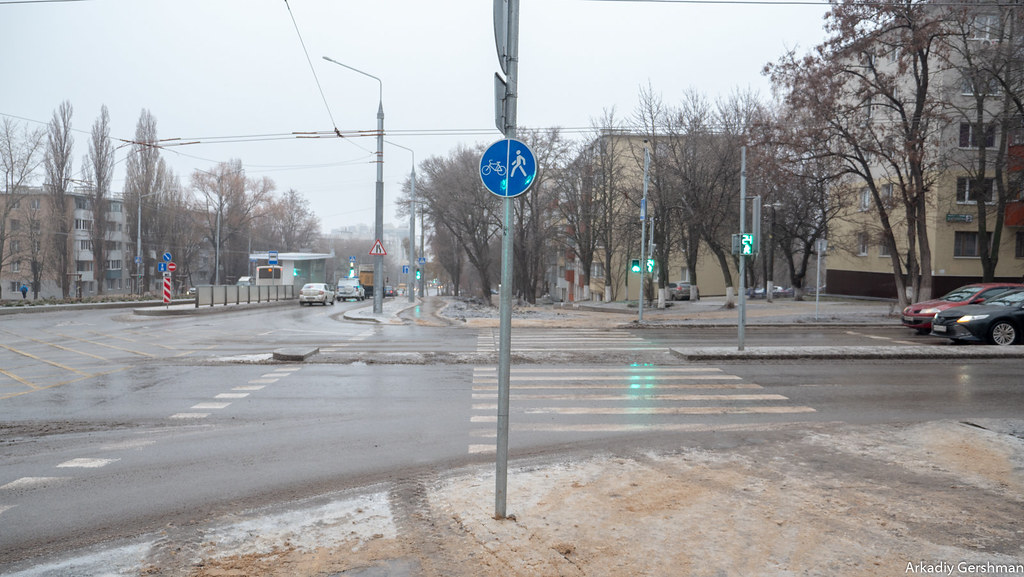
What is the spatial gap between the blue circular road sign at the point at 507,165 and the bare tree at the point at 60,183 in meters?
54.5

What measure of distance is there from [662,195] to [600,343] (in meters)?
20.9

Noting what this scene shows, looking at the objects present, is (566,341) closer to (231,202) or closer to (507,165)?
(507,165)

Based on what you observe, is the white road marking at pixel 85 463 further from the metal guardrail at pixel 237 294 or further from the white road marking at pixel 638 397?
the metal guardrail at pixel 237 294

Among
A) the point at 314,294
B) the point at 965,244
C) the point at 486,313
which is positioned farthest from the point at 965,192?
the point at 314,294

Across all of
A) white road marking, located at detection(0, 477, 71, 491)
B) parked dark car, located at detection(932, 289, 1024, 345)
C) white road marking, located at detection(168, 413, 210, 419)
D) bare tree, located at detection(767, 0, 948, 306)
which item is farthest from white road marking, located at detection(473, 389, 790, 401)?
bare tree, located at detection(767, 0, 948, 306)

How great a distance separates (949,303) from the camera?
19.4 metres

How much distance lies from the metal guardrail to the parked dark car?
97.4 ft

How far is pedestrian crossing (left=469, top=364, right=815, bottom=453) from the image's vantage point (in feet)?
27.4

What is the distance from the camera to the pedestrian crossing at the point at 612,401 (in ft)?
27.4

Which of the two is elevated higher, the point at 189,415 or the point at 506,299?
the point at 506,299

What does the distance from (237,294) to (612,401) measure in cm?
3215

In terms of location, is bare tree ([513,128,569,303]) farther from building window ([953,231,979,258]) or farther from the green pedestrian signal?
the green pedestrian signal

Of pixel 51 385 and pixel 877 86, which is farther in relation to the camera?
pixel 877 86

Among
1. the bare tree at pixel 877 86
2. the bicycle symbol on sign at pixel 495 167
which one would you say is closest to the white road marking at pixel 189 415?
the bicycle symbol on sign at pixel 495 167
